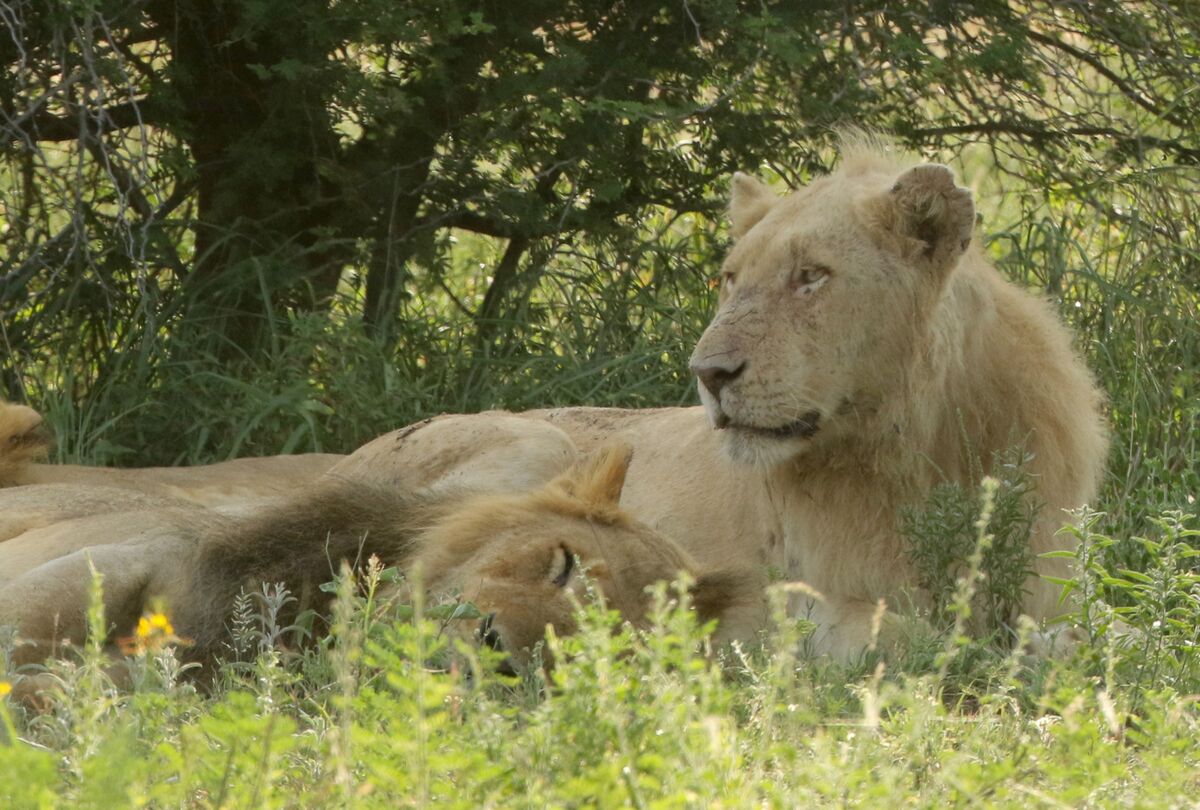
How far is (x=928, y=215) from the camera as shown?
4230 mm

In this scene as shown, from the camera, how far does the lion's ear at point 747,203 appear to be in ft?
15.6

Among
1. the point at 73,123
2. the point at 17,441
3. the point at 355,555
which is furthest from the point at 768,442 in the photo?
the point at 73,123

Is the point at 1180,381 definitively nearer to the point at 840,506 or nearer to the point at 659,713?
the point at 840,506

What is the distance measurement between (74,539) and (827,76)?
3865mm

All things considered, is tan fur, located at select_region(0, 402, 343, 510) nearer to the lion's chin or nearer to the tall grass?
the tall grass

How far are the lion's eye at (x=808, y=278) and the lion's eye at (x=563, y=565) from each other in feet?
2.83

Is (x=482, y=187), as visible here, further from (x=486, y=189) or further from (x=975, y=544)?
(x=975, y=544)

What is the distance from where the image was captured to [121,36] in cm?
682

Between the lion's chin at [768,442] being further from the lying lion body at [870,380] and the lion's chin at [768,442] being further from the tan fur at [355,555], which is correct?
the tan fur at [355,555]


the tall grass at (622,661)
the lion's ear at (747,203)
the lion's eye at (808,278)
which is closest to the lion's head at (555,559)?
the tall grass at (622,661)

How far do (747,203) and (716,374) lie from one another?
0.86 metres

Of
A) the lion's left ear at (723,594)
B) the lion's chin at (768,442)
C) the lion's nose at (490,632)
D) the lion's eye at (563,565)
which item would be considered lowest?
the lion's left ear at (723,594)

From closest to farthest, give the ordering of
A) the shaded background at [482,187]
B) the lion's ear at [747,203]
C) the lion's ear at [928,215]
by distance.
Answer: the lion's ear at [928,215] < the lion's ear at [747,203] < the shaded background at [482,187]

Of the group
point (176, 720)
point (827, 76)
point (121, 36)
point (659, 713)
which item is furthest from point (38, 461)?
point (659, 713)
